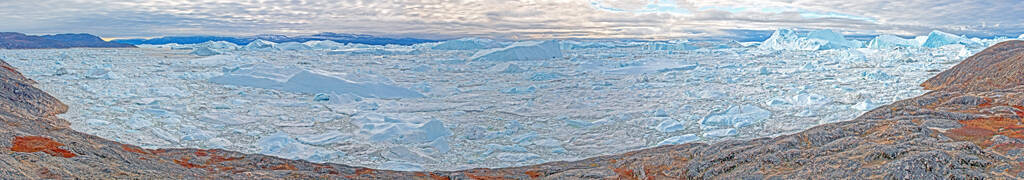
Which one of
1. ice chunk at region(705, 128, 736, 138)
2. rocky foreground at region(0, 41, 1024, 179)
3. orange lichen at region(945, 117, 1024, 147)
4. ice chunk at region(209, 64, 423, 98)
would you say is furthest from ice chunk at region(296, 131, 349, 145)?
orange lichen at region(945, 117, 1024, 147)

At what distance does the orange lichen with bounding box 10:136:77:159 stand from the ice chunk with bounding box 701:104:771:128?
12.9 meters

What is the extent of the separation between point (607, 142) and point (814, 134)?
20.9 ft

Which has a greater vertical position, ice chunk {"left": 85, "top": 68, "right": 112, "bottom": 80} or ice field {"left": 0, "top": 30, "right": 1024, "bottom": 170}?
ice chunk {"left": 85, "top": 68, "right": 112, "bottom": 80}

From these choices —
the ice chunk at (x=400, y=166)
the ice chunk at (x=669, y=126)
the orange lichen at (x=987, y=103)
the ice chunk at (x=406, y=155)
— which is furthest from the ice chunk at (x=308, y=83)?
the orange lichen at (x=987, y=103)

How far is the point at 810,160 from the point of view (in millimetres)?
5977

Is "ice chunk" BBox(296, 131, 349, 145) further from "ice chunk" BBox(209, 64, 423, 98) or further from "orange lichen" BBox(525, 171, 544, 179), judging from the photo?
"ice chunk" BBox(209, 64, 423, 98)

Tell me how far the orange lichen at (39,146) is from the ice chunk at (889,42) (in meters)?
67.9

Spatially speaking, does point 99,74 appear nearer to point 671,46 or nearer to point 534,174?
point 534,174

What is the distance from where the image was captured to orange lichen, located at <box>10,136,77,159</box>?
623 centimetres

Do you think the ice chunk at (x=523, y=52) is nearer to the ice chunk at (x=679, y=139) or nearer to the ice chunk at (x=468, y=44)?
the ice chunk at (x=468, y=44)

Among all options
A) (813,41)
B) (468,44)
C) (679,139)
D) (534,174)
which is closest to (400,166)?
(534,174)

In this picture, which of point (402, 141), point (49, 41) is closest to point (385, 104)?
point (402, 141)

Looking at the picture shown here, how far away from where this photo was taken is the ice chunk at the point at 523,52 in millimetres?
49250

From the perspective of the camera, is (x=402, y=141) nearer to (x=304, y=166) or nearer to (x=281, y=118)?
(x=304, y=166)
